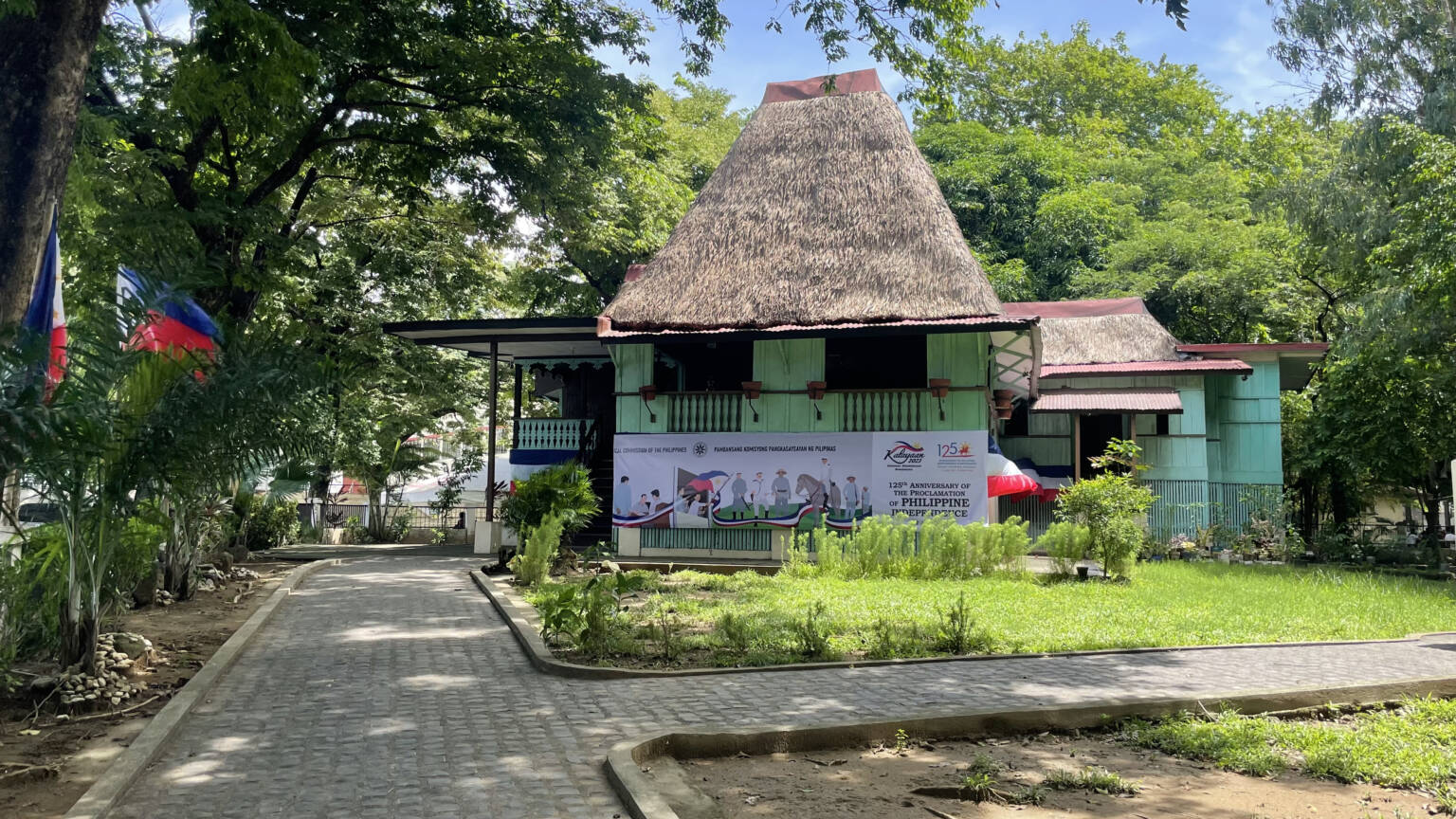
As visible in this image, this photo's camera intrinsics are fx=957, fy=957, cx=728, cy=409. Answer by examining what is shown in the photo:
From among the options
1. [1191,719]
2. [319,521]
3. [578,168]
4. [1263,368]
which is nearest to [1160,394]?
[1263,368]

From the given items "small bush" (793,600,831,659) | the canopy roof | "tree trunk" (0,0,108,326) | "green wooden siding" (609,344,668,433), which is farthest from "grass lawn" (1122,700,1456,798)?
the canopy roof

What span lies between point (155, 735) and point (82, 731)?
64 cm

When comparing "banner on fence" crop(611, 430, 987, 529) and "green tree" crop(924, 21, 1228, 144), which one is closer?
"banner on fence" crop(611, 430, 987, 529)

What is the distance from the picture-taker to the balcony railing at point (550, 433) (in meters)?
19.5

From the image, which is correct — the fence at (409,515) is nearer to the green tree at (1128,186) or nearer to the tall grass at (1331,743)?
the green tree at (1128,186)

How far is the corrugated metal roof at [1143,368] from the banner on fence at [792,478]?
728 cm

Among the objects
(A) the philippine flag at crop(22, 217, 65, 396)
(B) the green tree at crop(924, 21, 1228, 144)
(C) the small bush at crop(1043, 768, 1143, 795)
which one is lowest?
(C) the small bush at crop(1043, 768, 1143, 795)

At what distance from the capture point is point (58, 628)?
6.22 metres

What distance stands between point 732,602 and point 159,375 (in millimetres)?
6086

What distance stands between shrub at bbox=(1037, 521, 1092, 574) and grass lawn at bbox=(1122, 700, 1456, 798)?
764 centimetres

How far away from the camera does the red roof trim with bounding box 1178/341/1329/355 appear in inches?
829

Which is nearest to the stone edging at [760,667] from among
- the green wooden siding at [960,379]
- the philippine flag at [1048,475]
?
the green wooden siding at [960,379]

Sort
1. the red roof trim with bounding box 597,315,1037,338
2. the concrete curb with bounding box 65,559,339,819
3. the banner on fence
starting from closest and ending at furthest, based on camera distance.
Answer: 1. the concrete curb with bounding box 65,559,339,819
2. the red roof trim with bounding box 597,315,1037,338
3. the banner on fence

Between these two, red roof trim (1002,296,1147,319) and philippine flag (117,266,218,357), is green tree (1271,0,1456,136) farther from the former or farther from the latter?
philippine flag (117,266,218,357)
